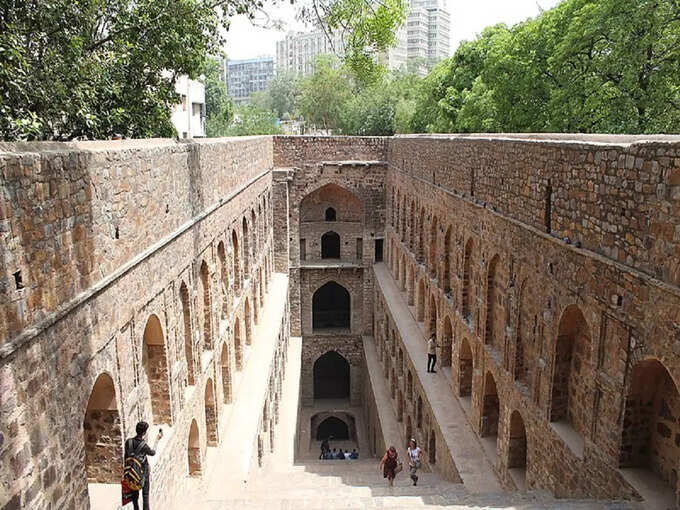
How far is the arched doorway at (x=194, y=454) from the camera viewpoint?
383 inches

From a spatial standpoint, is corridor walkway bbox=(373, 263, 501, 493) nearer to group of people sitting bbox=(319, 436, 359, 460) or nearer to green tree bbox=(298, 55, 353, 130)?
group of people sitting bbox=(319, 436, 359, 460)

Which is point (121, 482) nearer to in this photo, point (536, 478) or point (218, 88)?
point (536, 478)

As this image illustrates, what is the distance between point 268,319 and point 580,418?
12.4 meters

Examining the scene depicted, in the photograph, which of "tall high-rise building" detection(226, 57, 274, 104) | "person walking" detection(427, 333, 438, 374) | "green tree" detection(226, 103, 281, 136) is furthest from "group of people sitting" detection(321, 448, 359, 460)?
"tall high-rise building" detection(226, 57, 274, 104)

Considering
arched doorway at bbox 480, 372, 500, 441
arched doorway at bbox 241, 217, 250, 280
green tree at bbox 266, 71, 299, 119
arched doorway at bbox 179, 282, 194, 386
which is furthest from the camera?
green tree at bbox 266, 71, 299, 119

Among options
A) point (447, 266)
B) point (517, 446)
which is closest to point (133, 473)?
point (517, 446)

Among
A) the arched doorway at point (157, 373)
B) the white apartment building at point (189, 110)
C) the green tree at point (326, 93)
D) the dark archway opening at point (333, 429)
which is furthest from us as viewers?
the green tree at point (326, 93)

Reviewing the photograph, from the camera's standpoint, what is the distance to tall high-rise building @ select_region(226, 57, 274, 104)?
5773 inches

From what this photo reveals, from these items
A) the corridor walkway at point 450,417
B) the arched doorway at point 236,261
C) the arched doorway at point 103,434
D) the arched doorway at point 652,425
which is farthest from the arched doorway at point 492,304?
the arched doorway at point 103,434

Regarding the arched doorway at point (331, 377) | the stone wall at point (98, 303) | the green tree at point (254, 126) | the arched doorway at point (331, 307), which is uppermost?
the green tree at point (254, 126)

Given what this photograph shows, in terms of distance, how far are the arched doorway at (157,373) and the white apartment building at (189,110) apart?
2833 cm

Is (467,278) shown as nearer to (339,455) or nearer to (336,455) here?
(339,455)

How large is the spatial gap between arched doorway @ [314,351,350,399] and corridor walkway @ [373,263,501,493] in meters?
8.78

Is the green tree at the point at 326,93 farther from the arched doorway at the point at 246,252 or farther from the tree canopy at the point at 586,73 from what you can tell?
the arched doorway at the point at 246,252
